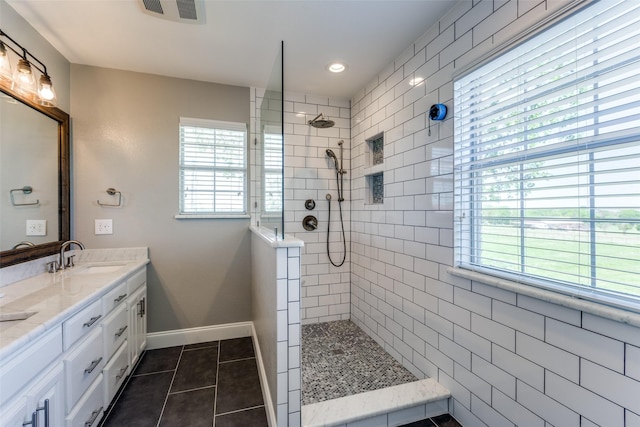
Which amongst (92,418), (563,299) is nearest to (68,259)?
(92,418)

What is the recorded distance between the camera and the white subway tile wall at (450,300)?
3.46 feet

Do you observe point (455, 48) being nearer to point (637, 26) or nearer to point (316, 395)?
point (637, 26)

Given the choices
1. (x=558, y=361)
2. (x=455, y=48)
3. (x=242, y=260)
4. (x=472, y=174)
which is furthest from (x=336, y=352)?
(x=455, y=48)

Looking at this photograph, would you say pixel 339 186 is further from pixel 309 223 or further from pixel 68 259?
pixel 68 259

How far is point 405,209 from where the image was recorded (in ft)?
7.00

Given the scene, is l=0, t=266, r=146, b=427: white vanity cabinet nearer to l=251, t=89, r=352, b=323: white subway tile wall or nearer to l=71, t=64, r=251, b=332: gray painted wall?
l=71, t=64, r=251, b=332: gray painted wall

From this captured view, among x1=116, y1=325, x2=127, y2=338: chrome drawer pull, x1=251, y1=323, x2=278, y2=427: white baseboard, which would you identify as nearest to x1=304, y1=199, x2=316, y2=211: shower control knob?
x1=251, y1=323, x2=278, y2=427: white baseboard

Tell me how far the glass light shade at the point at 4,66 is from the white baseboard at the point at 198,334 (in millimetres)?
2196

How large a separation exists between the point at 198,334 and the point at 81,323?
140 centimetres

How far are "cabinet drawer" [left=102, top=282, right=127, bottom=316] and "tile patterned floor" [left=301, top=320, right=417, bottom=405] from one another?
142 cm

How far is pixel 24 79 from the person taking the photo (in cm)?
164

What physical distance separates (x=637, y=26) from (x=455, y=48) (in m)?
0.85

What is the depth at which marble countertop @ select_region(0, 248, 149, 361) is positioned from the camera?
3.36 ft

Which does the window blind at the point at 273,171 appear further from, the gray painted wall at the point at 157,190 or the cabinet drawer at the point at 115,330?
the cabinet drawer at the point at 115,330
